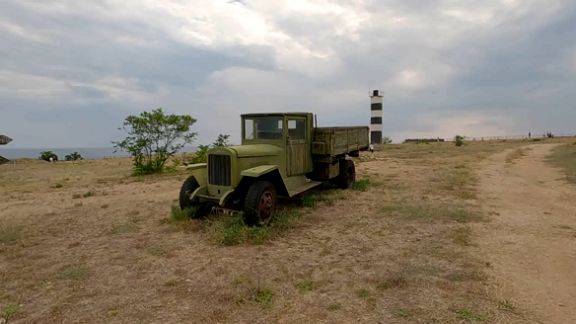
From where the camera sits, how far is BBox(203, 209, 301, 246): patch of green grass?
6469 millimetres

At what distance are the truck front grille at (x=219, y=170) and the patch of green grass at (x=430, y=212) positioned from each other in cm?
378

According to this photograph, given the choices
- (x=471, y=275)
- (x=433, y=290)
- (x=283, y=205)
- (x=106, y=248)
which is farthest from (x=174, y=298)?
(x=283, y=205)

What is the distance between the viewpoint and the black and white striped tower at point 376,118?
35781 millimetres

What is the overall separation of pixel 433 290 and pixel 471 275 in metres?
0.79

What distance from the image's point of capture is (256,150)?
7.88 m

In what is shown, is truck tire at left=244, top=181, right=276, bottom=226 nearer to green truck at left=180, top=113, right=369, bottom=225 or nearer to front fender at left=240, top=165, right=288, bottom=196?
green truck at left=180, top=113, right=369, bottom=225

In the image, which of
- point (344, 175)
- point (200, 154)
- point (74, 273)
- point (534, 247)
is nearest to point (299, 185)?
point (344, 175)

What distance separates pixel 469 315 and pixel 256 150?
513 cm

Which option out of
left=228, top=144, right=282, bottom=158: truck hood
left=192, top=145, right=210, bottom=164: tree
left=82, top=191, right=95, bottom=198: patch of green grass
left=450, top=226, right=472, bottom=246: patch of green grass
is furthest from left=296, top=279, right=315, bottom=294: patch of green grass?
left=192, top=145, right=210, bottom=164: tree

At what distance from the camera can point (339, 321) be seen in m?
3.91

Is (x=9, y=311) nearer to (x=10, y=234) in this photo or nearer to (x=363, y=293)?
(x=10, y=234)

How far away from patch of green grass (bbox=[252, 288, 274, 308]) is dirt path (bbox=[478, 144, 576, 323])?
2.75 meters

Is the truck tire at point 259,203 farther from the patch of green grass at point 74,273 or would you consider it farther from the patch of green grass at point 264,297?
the patch of green grass at point 74,273

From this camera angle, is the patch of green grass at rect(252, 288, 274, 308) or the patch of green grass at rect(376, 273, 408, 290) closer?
the patch of green grass at rect(252, 288, 274, 308)
